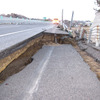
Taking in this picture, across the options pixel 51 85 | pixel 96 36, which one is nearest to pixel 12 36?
pixel 51 85

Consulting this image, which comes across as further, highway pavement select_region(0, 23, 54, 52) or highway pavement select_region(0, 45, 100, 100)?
highway pavement select_region(0, 23, 54, 52)

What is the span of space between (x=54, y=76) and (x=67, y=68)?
2.76 ft

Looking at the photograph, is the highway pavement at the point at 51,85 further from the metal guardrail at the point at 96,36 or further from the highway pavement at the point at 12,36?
the metal guardrail at the point at 96,36

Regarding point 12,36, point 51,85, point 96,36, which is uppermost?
point 12,36

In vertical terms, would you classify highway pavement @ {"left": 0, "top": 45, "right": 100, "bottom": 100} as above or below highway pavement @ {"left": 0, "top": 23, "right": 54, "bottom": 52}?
below

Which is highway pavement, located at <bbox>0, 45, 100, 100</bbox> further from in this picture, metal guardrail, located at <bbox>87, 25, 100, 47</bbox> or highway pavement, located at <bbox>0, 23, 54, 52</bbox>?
metal guardrail, located at <bbox>87, 25, 100, 47</bbox>

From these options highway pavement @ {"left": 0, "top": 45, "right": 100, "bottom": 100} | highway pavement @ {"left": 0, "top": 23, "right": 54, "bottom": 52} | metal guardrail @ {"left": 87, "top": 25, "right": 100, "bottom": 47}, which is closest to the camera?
highway pavement @ {"left": 0, "top": 45, "right": 100, "bottom": 100}

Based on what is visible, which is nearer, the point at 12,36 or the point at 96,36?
the point at 12,36

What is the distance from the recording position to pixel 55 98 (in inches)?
102

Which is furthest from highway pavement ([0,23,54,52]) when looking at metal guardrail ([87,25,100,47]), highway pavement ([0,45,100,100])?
metal guardrail ([87,25,100,47])

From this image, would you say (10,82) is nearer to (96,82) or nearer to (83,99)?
(83,99)

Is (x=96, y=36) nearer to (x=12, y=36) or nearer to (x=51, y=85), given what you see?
(x=12, y=36)

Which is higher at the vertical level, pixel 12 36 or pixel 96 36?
pixel 12 36

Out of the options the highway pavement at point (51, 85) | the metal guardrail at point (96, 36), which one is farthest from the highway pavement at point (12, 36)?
the metal guardrail at point (96, 36)
